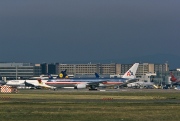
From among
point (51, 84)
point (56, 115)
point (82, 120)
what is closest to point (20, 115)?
point (56, 115)

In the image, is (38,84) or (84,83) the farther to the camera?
(38,84)

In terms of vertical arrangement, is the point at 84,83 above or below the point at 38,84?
above

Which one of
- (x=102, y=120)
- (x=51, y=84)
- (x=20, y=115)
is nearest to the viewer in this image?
(x=102, y=120)

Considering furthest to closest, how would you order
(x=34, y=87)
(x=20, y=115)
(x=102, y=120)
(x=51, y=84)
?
(x=34, y=87) → (x=51, y=84) → (x=20, y=115) → (x=102, y=120)

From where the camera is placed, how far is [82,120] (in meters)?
44.2

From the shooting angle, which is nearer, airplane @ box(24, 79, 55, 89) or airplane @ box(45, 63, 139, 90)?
airplane @ box(45, 63, 139, 90)

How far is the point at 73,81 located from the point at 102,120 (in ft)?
437

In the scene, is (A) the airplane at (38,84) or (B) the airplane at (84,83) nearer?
(B) the airplane at (84,83)

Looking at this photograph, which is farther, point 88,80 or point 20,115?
point 88,80

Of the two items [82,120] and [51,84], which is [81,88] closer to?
[51,84]

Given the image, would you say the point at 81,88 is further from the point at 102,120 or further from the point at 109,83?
the point at 102,120

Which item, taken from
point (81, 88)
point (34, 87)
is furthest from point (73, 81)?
point (34, 87)

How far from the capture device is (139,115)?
1940 inches

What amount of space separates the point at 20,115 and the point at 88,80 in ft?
421
